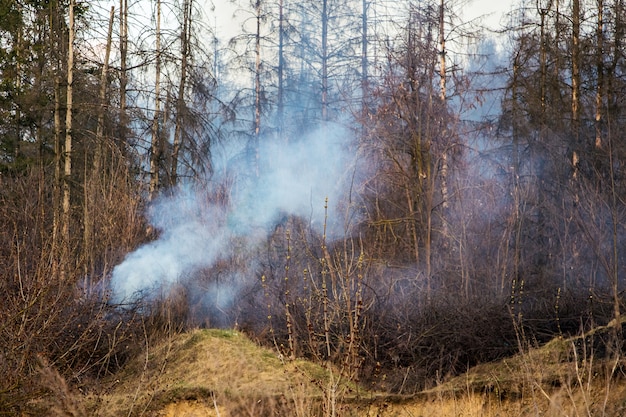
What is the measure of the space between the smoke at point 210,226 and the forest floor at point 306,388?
1784 mm

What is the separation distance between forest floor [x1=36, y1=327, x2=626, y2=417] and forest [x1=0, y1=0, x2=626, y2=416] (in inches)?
16.1

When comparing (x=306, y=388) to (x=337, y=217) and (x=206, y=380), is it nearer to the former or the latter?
(x=206, y=380)

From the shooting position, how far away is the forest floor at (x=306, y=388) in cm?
775

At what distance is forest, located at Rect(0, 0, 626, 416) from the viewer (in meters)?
10.2

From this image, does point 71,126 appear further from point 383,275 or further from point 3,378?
point 3,378

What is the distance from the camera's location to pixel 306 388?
8453mm

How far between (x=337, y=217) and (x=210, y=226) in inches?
106

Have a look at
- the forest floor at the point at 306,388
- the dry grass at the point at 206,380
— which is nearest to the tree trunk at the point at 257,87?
the dry grass at the point at 206,380

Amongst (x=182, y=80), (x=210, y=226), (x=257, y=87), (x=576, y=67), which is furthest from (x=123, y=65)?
(x=576, y=67)

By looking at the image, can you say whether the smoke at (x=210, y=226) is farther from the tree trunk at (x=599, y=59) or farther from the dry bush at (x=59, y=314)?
the tree trunk at (x=599, y=59)

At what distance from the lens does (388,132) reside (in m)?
13.7

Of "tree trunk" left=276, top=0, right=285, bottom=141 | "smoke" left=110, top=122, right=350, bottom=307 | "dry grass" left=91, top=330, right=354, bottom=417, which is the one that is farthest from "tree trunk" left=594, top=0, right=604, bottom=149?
"tree trunk" left=276, top=0, right=285, bottom=141

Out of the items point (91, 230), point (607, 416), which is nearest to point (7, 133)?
point (91, 230)

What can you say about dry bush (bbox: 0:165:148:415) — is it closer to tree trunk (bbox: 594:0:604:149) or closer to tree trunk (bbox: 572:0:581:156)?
tree trunk (bbox: 572:0:581:156)
